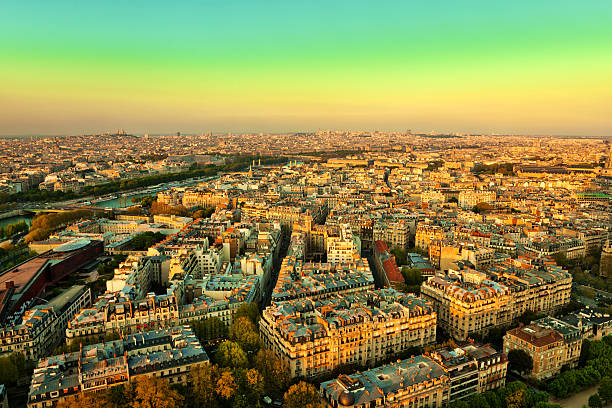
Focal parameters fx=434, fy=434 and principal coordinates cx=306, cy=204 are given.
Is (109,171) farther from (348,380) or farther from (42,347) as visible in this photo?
(348,380)

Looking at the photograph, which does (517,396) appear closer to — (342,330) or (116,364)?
(342,330)

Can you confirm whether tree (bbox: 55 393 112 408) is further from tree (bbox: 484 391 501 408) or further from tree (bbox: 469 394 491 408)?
tree (bbox: 484 391 501 408)

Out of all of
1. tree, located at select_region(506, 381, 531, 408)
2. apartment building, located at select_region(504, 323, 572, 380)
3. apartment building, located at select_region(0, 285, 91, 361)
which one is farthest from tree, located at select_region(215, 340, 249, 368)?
apartment building, located at select_region(504, 323, 572, 380)

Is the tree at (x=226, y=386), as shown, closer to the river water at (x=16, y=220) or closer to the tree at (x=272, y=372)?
the tree at (x=272, y=372)

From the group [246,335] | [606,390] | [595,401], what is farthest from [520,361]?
[246,335]

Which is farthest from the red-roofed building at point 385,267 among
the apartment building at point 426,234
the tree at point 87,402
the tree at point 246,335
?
the tree at point 87,402

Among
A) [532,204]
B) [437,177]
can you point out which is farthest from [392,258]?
[437,177]
